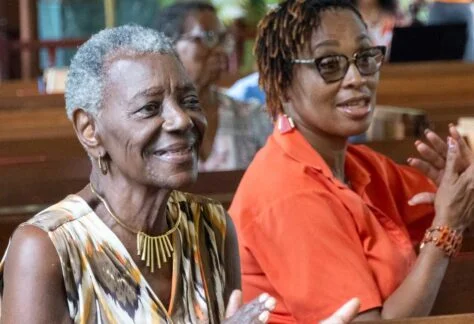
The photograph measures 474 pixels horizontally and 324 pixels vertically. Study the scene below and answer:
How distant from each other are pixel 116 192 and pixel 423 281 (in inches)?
33.5

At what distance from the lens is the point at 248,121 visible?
4.32 m

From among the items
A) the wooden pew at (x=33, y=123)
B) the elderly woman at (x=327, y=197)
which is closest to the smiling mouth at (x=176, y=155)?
the elderly woman at (x=327, y=197)

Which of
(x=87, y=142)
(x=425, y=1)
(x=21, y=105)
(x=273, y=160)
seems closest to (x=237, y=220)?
(x=273, y=160)

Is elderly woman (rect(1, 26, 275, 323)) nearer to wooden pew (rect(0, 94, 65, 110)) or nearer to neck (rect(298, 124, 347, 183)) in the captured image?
neck (rect(298, 124, 347, 183))

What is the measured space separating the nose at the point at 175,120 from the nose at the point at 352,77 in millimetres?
906

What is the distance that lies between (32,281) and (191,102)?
409mm

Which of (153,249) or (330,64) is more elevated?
(330,64)

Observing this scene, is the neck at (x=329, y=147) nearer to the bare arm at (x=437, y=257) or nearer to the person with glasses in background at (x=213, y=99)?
the bare arm at (x=437, y=257)

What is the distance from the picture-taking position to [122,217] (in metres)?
2.01

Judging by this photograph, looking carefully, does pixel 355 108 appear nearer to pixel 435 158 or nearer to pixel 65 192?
pixel 435 158

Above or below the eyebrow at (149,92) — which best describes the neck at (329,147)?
below

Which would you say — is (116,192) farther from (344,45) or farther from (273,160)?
(344,45)

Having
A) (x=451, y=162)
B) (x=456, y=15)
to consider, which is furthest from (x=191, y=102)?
(x=456, y=15)

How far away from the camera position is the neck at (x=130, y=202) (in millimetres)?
2002
